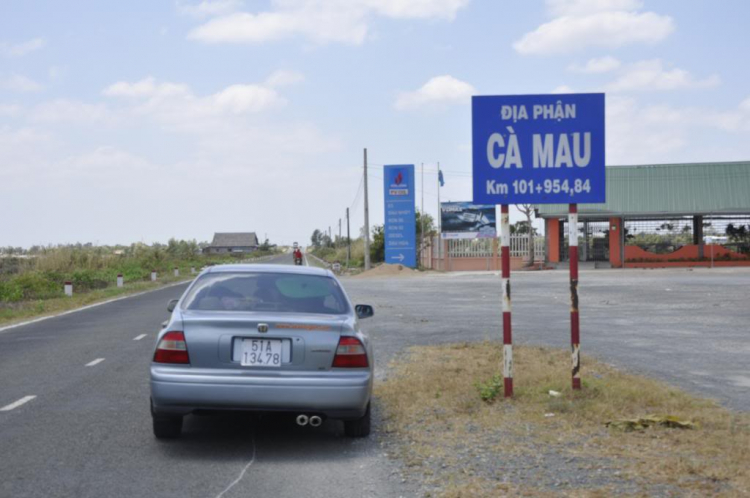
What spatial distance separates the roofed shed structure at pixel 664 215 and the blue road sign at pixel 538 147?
1623 inches

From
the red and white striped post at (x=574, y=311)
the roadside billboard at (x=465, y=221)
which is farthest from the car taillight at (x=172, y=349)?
the roadside billboard at (x=465, y=221)

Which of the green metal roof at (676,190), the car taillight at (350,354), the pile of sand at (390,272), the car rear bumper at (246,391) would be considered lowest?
the pile of sand at (390,272)

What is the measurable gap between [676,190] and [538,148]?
150 ft

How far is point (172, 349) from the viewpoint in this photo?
253 inches

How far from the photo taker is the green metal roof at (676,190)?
4962 cm

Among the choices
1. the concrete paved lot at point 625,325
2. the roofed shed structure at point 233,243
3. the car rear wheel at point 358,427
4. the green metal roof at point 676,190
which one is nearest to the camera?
the car rear wheel at point 358,427

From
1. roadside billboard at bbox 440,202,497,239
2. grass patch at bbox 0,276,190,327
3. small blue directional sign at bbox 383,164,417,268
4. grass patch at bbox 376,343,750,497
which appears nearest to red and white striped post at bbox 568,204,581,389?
grass patch at bbox 376,343,750,497

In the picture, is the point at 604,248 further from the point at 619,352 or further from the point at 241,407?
the point at 241,407

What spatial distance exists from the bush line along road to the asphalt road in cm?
1

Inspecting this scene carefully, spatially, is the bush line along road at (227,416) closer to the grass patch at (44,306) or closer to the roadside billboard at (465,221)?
the grass patch at (44,306)

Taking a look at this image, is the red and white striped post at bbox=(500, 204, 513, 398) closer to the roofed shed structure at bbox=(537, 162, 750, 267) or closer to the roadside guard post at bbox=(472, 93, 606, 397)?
the roadside guard post at bbox=(472, 93, 606, 397)

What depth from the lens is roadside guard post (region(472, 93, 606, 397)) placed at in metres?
8.62

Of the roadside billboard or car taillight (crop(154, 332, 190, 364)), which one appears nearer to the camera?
car taillight (crop(154, 332, 190, 364))

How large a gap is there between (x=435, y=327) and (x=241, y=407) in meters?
10.4
